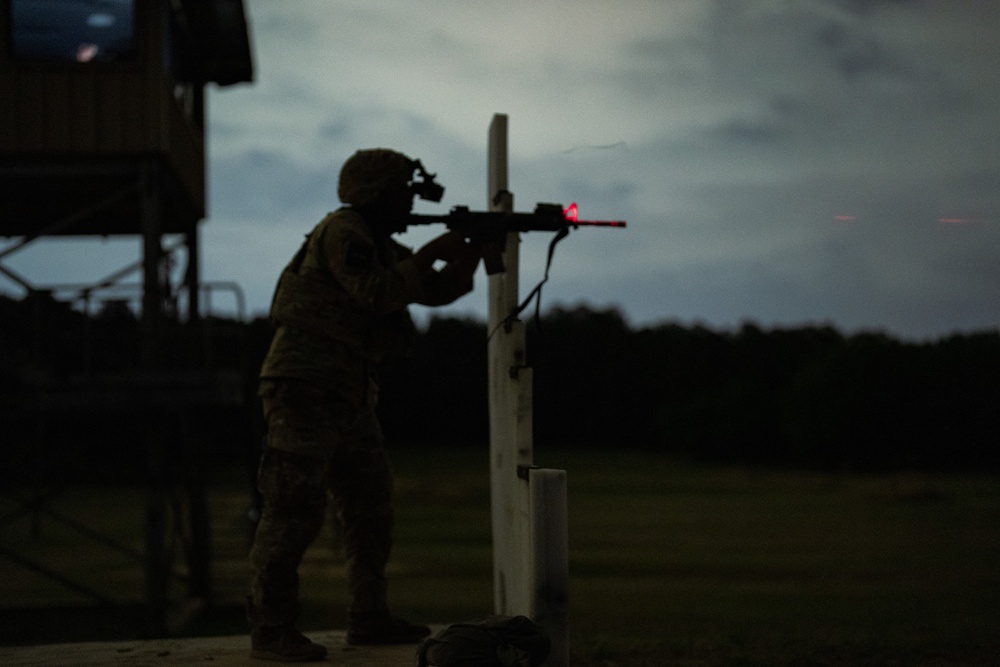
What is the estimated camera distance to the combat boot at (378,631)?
16.0 feet

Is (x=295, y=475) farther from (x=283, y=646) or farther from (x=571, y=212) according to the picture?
(x=571, y=212)

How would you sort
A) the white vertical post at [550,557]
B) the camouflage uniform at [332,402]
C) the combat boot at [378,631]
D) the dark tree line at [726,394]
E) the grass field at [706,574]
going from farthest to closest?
the dark tree line at [726,394], the grass field at [706,574], the combat boot at [378,631], the camouflage uniform at [332,402], the white vertical post at [550,557]

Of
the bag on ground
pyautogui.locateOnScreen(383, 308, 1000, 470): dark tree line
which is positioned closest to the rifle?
the bag on ground

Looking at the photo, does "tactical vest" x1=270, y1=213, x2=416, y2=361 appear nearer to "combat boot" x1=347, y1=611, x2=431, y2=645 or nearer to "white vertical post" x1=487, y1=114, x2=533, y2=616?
"white vertical post" x1=487, y1=114, x2=533, y2=616

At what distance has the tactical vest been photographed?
15.5 feet

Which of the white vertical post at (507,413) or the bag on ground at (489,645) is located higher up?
the white vertical post at (507,413)

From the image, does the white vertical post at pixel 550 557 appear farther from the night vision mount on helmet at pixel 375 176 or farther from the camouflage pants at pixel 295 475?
the night vision mount on helmet at pixel 375 176

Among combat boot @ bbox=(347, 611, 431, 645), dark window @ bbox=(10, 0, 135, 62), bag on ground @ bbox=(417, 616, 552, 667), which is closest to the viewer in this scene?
bag on ground @ bbox=(417, 616, 552, 667)

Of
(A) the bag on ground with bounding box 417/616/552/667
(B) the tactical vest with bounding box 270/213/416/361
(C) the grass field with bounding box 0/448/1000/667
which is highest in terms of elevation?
(B) the tactical vest with bounding box 270/213/416/361

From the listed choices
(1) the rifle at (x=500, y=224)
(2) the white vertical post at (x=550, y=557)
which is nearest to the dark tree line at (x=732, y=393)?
(1) the rifle at (x=500, y=224)

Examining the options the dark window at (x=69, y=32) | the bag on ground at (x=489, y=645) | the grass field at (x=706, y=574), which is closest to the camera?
the bag on ground at (x=489, y=645)

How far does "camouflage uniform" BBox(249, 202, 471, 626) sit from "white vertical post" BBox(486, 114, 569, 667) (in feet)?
0.91

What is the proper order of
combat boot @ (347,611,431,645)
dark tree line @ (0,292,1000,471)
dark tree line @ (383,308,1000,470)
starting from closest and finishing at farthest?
1. combat boot @ (347,611,431,645)
2. dark tree line @ (0,292,1000,471)
3. dark tree line @ (383,308,1000,470)

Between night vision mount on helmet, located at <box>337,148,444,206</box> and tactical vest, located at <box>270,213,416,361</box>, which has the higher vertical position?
night vision mount on helmet, located at <box>337,148,444,206</box>
